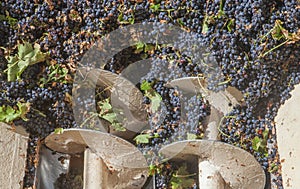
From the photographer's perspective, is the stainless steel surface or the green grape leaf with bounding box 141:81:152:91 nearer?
the stainless steel surface

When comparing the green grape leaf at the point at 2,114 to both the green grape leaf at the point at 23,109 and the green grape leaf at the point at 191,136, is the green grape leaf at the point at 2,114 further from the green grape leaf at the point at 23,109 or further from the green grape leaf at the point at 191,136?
the green grape leaf at the point at 191,136

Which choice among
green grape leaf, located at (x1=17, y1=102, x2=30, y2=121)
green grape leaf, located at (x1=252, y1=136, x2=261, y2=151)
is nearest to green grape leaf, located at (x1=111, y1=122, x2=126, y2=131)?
green grape leaf, located at (x1=17, y1=102, x2=30, y2=121)

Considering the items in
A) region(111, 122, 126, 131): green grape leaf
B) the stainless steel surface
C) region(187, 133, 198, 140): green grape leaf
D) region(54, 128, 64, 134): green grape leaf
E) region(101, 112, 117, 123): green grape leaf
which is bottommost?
the stainless steel surface

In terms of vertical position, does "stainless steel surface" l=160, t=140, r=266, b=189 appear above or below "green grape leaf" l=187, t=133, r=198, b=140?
below

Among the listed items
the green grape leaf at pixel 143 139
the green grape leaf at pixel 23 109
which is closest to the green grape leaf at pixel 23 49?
the green grape leaf at pixel 23 109

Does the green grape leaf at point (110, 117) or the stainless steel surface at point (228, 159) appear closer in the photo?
the stainless steel surface at point (228, 159)

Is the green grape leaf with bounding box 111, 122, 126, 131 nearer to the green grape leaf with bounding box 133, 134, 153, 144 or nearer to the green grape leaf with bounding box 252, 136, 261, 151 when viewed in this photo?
the green grape leaf with bounding box 133, 134, 153, 144

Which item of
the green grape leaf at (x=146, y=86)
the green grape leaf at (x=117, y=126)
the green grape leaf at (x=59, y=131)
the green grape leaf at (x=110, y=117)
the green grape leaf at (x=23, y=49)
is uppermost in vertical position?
the green grape leaf at (x=23, y=49)

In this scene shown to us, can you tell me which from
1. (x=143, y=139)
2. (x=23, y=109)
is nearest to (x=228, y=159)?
(x=143, y=139)

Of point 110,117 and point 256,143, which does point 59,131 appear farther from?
point 256,143
